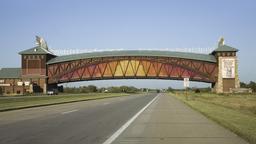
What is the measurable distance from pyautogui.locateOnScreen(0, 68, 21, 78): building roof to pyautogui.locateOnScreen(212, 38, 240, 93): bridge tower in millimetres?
61183

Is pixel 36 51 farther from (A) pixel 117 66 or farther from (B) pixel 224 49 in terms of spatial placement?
(B) pixel 224 49

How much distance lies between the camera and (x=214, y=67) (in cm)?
12150

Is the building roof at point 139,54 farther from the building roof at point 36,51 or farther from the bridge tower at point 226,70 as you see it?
the building roof at point 36,51

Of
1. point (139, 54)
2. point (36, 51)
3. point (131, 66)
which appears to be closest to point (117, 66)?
point (131, 66)

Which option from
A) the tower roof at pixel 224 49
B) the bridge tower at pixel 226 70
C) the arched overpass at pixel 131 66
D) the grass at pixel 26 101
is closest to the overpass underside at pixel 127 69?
the arched overpass at pixel 131 66

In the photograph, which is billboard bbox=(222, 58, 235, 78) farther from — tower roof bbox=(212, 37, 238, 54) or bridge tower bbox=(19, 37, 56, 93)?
bridge tower bbox=(19, 37, 56, 93)

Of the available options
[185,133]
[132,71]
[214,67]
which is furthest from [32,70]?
[185,133]

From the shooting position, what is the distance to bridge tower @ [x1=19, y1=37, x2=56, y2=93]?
12125cm

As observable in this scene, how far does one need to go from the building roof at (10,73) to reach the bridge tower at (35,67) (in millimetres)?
9337

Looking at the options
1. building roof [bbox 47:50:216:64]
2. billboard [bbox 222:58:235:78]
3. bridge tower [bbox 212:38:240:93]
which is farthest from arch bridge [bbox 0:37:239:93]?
billboard [bbox 222:58:235:78]

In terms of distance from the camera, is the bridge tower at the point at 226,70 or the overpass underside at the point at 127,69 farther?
the overpass underside at the point at 127,69

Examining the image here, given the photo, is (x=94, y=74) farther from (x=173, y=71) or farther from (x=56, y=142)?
(x=56, y=142)

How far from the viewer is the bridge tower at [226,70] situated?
115875 millimetres

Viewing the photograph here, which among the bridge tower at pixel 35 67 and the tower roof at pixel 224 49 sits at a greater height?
the tower roof at pixel 224 49
